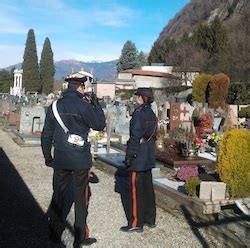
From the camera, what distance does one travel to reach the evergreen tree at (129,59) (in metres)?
72.4

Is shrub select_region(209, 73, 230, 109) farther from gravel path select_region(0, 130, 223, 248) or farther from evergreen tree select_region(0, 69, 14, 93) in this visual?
evergreen tree select_region(0, 69, 14, 93)

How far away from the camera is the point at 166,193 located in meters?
6.88

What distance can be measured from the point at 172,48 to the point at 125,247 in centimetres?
5649

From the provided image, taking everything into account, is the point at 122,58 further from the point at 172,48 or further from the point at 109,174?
the point at 109,174

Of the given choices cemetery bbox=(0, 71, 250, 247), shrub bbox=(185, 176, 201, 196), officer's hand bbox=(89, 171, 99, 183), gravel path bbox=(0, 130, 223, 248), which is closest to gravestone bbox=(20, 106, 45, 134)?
cemetery bbox=(0, 71, 250, 247)

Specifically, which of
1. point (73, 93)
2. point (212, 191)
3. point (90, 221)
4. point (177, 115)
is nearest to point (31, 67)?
point (177, 115)

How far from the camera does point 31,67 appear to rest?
6525cm

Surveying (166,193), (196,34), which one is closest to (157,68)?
(196,34)

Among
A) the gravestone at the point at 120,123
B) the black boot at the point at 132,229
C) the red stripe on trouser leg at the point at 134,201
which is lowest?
the black boot at the point at 132,229

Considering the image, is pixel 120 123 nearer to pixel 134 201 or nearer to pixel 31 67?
pixel 134 201

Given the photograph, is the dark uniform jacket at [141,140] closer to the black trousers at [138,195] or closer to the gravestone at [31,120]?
the black trousers at [138,195]

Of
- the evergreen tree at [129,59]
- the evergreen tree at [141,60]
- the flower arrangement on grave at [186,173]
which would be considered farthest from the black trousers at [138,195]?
the evergreen tree at [141,60]

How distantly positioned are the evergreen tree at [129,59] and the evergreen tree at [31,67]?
566 inches

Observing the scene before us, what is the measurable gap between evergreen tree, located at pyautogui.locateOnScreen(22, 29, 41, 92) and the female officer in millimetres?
60725
